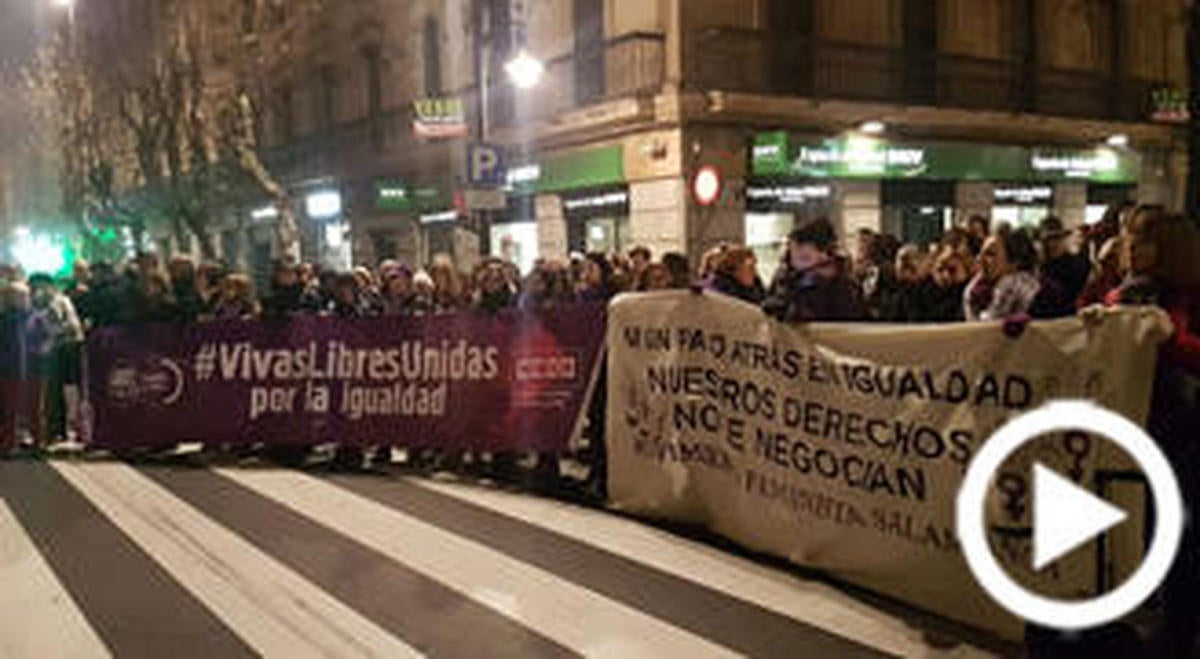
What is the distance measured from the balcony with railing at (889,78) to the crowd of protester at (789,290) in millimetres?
8988

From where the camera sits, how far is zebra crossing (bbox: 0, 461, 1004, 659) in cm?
549

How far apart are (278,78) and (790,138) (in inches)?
732

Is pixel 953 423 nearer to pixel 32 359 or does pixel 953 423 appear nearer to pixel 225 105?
pixel 32 359

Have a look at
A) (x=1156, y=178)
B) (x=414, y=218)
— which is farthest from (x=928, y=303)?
(x=1156, y=178)

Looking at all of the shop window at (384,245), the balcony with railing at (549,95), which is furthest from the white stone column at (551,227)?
the shop window at (384,245)

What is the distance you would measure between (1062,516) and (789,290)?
2.41 m

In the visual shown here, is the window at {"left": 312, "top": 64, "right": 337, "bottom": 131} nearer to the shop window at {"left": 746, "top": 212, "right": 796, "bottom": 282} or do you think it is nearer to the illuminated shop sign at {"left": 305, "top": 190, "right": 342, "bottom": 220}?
the illuminated shop sign at {"left": 305, "top": 190, "right": 342, "bottom": 220}

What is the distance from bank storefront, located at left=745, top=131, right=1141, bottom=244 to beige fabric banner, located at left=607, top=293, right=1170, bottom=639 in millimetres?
12442

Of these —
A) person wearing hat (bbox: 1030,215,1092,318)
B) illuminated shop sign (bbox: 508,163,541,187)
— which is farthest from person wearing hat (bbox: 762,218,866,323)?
illuminated shop sign (bbox: 508,163,541,187)

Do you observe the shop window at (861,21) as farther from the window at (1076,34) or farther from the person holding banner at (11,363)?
the person holding banner at (11,363)

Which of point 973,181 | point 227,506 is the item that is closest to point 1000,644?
point 227,506

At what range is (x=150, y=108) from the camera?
3444 centimetres

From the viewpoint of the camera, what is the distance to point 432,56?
26875 mm

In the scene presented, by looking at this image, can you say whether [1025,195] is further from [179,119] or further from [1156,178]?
[179,119]
